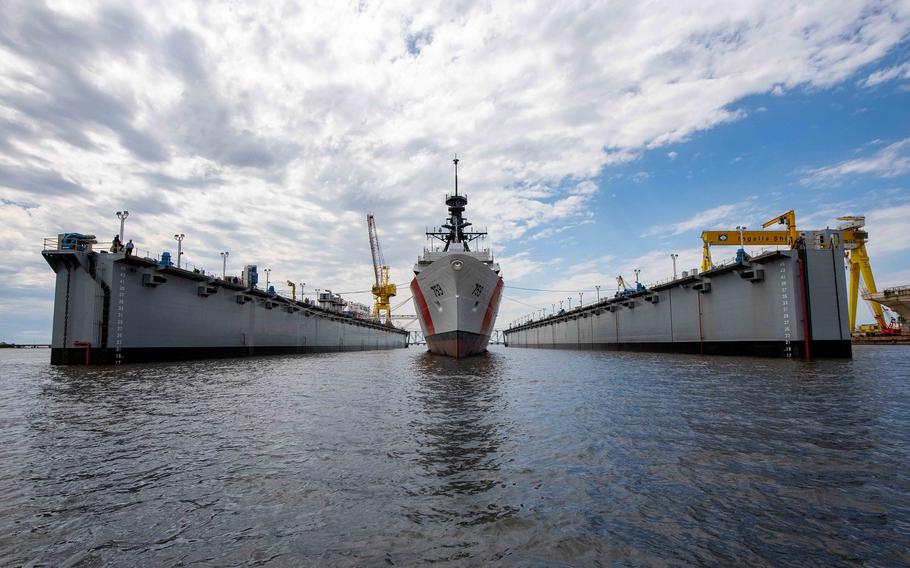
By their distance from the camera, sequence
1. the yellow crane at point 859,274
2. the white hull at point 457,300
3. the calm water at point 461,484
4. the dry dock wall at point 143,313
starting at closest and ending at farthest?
1. the calm water at point 461,484
2. the dry dock wall at point 143,313
3. the white hull at point 457,300
4. the yellow crane at point 859,274

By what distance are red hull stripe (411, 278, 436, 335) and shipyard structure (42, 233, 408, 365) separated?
14.8 metres

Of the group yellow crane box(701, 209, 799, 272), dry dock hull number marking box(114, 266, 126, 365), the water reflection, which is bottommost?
the water reflection

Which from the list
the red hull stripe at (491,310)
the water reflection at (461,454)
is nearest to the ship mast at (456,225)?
the red hull stripe at (491,310)

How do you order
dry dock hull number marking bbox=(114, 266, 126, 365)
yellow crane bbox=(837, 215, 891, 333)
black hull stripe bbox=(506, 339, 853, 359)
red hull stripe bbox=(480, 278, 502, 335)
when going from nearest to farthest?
dry dock hull number marking bbox=(114, 266, 126, 365) → black hull stripe bbox=(506, 339, 853, 359) → red hull stripe bbox=(480, 278, 502, 335) → yellow crane bbox=(837, 215, 891, 333)

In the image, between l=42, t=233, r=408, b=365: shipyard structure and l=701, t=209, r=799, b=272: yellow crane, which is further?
l=701, t=209, r=799, b=272: yellow crane

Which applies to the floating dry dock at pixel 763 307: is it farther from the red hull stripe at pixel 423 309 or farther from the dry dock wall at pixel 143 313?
the dry dock wall at pixel 143 313

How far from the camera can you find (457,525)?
183 inches

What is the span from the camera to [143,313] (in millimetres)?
29359

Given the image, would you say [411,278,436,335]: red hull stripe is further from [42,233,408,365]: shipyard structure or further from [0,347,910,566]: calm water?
[0,347,910,566]: calm water

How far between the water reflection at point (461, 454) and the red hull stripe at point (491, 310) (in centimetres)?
2737

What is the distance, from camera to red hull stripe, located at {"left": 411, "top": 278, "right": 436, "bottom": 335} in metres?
42.0

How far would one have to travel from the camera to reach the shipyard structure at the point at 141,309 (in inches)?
1065

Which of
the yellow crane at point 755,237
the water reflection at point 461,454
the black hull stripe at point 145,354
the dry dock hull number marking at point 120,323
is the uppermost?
the yellow crane at point 755,237

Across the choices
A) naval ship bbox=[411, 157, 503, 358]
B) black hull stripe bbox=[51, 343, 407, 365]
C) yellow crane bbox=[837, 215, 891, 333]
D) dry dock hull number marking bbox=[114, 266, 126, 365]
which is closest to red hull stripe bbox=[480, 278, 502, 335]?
naval ship bbox=[411, 157, 503, 358]
